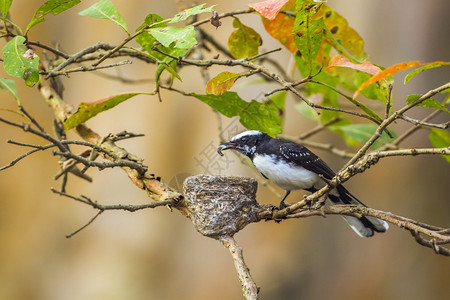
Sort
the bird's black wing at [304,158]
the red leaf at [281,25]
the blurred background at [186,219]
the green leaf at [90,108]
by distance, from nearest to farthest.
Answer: the green leaf at [90,108] < the red leaf at [281,25] < the bird's black wing at [304,158] < the blurred background at [186,219]

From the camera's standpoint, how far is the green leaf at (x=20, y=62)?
1.31 m

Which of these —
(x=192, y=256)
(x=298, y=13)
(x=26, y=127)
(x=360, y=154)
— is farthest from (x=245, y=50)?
(x=192, y=256)

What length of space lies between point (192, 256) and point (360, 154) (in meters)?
3.72

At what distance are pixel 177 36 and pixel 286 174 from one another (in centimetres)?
101

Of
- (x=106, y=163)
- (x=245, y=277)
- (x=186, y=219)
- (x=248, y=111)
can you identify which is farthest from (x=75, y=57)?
(x=186, y=219)

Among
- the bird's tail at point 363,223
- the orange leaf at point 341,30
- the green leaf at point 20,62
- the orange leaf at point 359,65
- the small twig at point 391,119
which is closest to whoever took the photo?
the small twig at point 391,119

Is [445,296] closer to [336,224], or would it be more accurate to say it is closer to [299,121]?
[336,224]

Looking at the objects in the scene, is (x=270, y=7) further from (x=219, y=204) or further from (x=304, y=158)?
(x=304, y=158)

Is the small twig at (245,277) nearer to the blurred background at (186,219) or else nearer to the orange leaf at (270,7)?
the orange leaf at (270,7)

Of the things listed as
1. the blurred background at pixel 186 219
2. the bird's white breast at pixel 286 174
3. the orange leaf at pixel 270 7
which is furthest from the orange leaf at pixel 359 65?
the blurred background at pixel 186 219

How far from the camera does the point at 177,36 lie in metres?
1.21

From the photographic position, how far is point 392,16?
420 centimetres

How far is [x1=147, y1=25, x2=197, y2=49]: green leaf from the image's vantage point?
119 cm

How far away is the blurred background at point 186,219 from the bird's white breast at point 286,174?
162 centimetres
